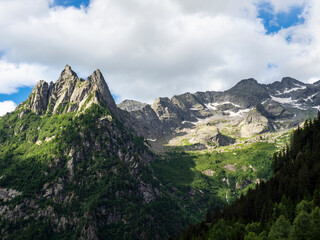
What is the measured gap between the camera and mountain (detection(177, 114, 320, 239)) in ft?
266

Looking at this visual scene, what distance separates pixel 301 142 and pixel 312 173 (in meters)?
47.3

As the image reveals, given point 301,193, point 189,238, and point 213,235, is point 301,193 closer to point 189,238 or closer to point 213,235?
point 213,235

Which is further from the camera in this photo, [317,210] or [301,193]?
[301,193]

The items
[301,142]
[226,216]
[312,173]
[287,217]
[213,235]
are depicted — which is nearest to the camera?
[287,217]

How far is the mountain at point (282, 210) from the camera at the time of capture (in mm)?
81188

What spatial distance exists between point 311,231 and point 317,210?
994 centimetres

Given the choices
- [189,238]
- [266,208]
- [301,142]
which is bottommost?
[189,238]

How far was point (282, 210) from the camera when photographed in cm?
9900

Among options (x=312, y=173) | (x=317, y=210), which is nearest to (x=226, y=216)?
(x=312, y=173)

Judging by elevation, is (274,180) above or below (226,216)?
above

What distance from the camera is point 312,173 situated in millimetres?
114188

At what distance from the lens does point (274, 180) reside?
132m

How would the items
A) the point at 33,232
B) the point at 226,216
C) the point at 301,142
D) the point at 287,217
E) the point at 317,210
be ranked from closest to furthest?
the point at 317,210
the point at 287,217
the point at 226,216
the point at 301,142
the point at 33,232

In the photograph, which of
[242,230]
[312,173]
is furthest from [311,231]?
[312,173]
